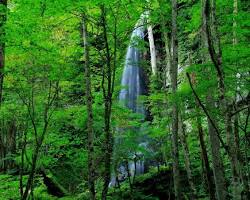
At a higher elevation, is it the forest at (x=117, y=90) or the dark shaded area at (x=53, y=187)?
the forest at (x=117, y=90)

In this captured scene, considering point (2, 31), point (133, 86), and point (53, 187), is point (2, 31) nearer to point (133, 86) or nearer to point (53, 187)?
point (53, 187)

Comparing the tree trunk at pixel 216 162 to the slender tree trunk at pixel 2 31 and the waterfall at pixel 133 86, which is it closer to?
the slender tree trunk at pixel 2 31

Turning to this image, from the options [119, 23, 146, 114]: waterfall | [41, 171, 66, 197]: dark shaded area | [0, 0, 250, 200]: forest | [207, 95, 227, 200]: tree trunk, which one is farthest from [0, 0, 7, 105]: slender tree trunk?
[119, 23, 146, 114]: waterfall

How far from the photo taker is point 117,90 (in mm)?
13078

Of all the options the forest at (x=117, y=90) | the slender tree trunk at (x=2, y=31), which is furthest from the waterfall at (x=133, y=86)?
the slender tree trunk at (x=2, y=31)

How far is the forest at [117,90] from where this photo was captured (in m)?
7.35

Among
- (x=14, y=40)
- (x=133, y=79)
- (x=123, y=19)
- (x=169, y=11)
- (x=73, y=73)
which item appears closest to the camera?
(x=14, y=40)

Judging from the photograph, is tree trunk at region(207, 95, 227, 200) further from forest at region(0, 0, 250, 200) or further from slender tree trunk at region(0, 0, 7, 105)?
slender tree trunk at region(0, 0, 7, 105)

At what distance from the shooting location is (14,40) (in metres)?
7.75

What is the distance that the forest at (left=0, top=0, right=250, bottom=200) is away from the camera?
735cm

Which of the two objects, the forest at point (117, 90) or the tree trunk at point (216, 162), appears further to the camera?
the tree trunk at point (216, 162)

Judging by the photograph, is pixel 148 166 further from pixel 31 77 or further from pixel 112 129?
pixel 31 77

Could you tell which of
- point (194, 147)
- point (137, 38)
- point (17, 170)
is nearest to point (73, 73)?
point (137, 38)

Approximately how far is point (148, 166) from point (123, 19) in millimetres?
10762
